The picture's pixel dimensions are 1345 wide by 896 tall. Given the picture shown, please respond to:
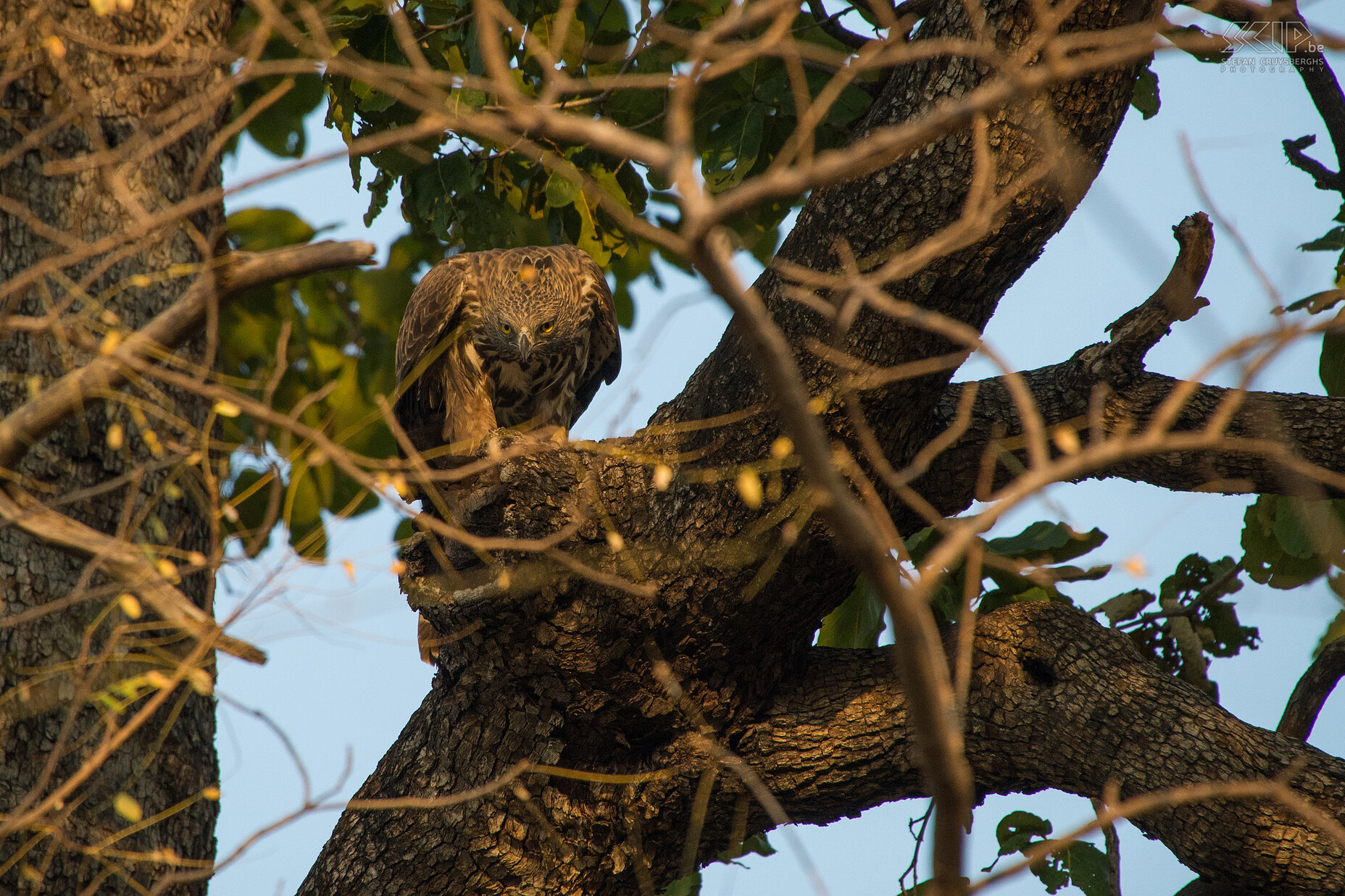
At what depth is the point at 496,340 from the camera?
4508 mm

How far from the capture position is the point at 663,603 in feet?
10.1

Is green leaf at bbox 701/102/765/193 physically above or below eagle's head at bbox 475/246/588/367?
below

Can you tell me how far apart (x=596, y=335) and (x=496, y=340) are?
0.60 m

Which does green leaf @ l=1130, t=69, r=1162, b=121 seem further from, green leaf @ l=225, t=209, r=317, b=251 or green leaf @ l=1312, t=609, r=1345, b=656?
green leaf @ l=225, t=209, r=317, b=251

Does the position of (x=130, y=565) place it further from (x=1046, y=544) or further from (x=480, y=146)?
(x=1046, y=544)

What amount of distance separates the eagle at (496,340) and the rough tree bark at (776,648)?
1290mm

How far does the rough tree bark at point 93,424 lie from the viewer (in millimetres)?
2596

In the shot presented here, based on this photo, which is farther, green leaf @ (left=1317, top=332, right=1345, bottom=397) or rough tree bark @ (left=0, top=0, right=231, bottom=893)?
green leaf @ (left=1317, top=332, right=1345, bottom=397)

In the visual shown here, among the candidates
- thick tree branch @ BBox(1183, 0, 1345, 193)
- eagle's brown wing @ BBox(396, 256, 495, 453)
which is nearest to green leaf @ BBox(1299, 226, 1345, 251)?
thick tree branch @ BBox(1183, 0, 1345, 193)

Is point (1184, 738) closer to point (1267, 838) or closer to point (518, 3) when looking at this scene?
point (1267, 838)

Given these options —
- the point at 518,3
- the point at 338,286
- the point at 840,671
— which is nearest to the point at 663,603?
the point at 840,671

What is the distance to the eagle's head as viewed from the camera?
4414 millimetres

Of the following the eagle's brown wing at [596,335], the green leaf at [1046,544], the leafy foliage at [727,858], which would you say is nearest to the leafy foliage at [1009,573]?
the green leaf at [1046,544]

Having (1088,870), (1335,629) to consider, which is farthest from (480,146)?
(1335,629)
